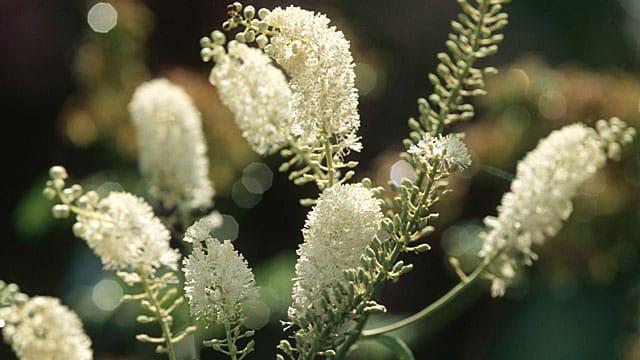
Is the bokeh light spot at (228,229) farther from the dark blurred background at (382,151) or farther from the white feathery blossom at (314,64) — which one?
the white feathery blossom at (314,64)

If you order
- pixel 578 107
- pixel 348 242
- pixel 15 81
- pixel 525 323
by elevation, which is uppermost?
pixel 15 81

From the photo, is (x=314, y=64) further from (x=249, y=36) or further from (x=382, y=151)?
(x=382, y=151)

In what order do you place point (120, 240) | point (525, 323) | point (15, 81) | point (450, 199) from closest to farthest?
point (120, 240)
point (450, 199)
point (525, 323)
point (15, 81)

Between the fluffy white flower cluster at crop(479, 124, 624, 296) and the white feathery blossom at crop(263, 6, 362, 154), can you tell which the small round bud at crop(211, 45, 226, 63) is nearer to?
the white feathery blossom at crop(263, 6, 362, 154)

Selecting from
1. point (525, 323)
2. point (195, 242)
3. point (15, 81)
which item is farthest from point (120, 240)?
point (15, 81)

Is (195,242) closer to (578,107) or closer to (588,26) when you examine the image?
(578,107)

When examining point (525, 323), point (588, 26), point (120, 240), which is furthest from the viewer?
point (588, 26)
